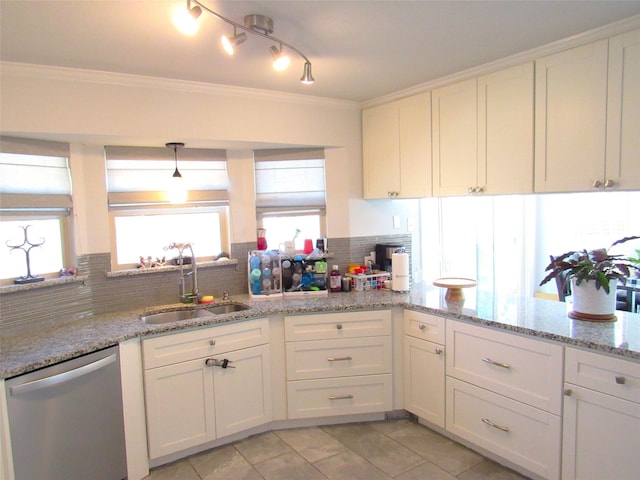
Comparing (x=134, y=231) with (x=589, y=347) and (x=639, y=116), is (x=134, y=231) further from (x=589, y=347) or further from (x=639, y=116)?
(x=639, y=116)

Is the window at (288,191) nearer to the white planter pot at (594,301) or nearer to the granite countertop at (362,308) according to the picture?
the granite countertop at (362,308)

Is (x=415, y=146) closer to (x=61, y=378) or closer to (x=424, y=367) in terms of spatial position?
(x=424, y=367)

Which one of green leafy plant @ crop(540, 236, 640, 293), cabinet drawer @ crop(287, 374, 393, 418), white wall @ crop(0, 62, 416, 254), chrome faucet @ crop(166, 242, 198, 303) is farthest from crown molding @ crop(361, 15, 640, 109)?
cabinet drawer @ crop(287, 374, 393, 418)

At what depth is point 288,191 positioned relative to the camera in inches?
141

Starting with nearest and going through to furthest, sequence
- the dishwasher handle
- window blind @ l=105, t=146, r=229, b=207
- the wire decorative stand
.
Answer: the dishwasher handle → the wire decorative stand → window blind @ l=105, t=146, r=229, b=207

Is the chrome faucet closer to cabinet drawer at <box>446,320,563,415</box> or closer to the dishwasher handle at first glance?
the dishwasher handle

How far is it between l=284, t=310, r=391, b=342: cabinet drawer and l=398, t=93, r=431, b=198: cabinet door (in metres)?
0.97

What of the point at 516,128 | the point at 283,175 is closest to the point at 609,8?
the point at 516,128

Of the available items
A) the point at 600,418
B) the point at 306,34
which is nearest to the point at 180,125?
the point at 306,34

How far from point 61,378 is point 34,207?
1169 mm

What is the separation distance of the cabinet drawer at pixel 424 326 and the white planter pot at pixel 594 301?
0.75 m

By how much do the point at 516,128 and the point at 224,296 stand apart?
2338 millimetres

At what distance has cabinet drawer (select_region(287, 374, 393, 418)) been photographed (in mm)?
2965

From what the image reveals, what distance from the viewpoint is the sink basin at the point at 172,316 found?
298 centimetres
